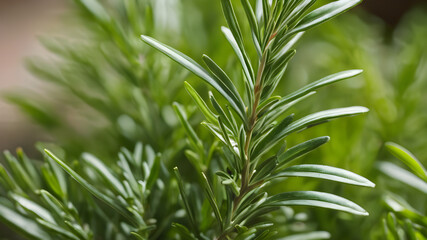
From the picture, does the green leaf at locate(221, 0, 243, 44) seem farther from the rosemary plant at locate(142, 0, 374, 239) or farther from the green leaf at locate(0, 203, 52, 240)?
the green leaf at locate(0, 203, 52, 240)

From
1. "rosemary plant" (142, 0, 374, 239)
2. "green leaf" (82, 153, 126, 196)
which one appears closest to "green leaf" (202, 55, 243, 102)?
"rosemary plant" (142, 0, 374, 239)

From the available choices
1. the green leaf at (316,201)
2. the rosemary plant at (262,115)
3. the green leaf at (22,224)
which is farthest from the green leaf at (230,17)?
the green leaf at (22,224)

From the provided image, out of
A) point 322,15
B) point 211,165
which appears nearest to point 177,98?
point 211,165

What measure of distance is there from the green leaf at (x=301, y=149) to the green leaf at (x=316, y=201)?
0.07 feet

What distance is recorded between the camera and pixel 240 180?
0.27 metres

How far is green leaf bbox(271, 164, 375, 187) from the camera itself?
0.75 feet

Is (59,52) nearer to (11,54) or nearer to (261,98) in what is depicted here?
(261,98)

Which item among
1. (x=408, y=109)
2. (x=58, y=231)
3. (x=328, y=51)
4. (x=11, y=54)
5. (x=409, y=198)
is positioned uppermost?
(x=11, y=54)

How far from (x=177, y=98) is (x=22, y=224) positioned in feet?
0.61

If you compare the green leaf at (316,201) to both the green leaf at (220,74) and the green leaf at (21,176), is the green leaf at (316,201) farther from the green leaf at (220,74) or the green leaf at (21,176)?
the green leaf at (21,176)

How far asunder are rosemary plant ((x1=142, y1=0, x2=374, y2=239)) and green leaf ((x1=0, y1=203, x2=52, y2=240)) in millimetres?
119

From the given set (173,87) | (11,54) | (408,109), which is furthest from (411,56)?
(11,54)

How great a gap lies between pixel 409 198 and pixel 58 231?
37 centimetres

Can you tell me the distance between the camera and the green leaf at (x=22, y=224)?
0.96 feet
